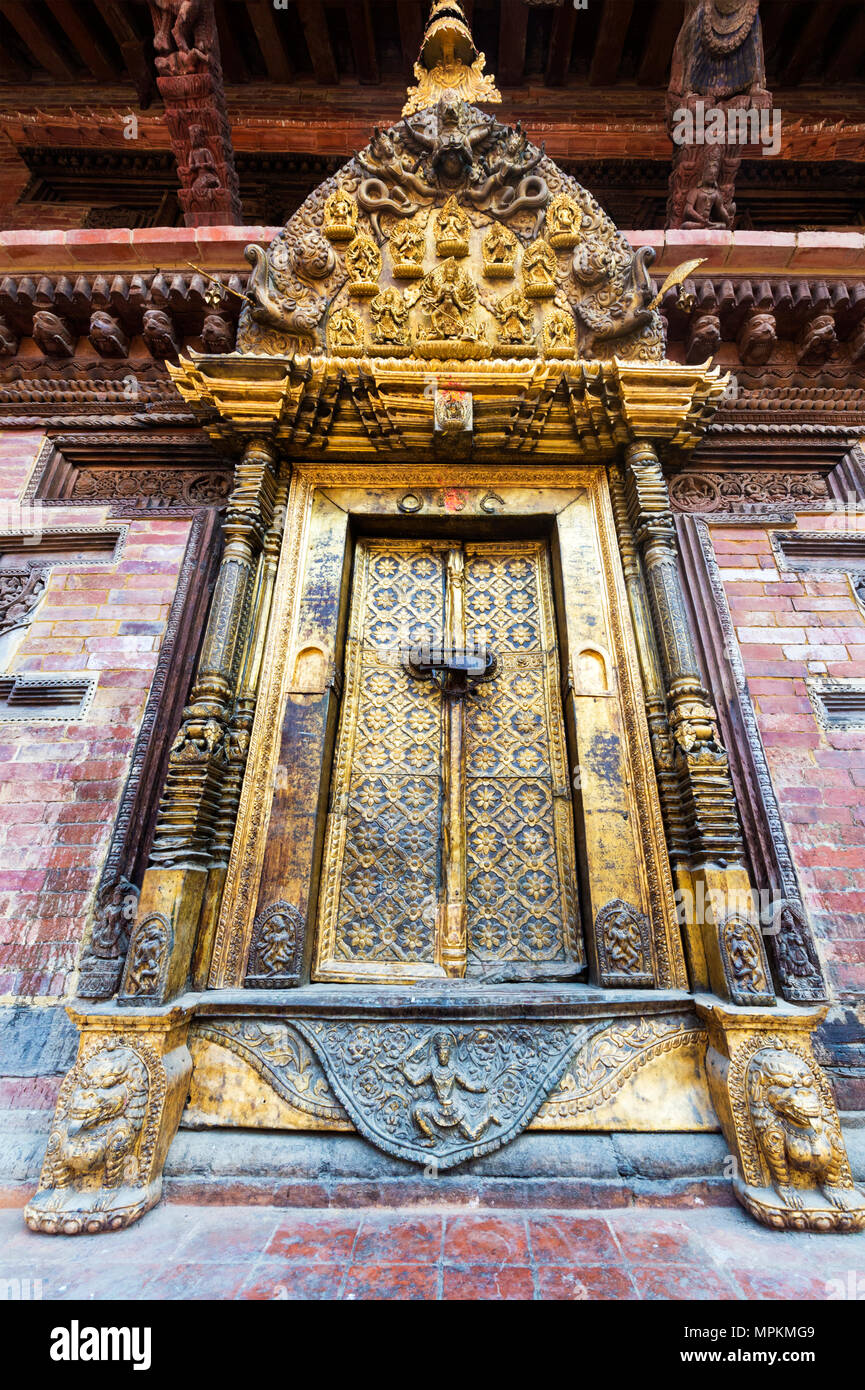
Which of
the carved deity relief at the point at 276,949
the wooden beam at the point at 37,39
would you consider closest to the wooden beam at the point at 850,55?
the wooden beam at the point at 37,39

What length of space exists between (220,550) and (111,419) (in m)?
1.50

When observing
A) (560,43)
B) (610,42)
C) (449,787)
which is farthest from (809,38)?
(449,787)

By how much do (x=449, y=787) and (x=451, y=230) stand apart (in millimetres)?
3954

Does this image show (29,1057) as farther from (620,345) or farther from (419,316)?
(620,345)

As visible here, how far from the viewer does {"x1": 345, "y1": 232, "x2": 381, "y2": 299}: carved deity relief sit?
449 cm

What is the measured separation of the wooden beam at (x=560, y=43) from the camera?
292 inches

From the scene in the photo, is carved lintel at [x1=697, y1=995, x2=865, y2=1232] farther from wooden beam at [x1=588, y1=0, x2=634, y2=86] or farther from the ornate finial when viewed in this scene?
wooden beam at [x1=588, y1=0, x2=634, y2=86]

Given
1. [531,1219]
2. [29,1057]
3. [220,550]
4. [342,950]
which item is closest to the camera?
[531,1219]

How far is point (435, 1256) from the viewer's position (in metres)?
2.04

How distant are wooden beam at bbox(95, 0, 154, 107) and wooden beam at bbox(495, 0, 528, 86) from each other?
4.12 m

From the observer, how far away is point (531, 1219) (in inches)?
91.1

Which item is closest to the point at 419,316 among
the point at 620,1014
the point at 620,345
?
the point at 620,345

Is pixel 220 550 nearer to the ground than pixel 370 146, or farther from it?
nearer to the ground

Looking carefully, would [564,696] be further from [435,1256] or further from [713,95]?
[713,95]
